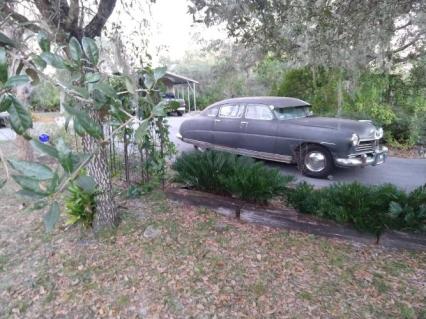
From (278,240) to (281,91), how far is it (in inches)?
343

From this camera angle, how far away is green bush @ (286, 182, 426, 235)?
10.6ft

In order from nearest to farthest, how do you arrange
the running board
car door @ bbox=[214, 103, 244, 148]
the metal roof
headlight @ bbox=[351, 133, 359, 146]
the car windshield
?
headlight @ bbox=[351, 133, 359, 146]
the running board
the car windshield
car door @ bbox=[214, 103, 244, 148]
the metal roof

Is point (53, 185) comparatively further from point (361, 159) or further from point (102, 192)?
point (361, 159)

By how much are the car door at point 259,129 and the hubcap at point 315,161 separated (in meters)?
0.75

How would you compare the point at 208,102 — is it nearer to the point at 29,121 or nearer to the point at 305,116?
the point at 305,116

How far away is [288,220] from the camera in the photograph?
371cm

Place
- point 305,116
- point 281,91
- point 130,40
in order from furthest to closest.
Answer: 1. point 281,91
2. point 305,116
3. point 130,40

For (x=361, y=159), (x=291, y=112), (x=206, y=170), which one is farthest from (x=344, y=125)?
(x=206, y=170)

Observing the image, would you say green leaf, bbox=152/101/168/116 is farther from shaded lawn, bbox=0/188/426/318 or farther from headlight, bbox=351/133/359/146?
headlight, bbox=351/133/359/146

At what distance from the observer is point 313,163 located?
6.06m

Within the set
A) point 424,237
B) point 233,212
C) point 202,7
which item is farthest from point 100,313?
point 424,237

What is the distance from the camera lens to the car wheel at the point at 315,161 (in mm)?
5906

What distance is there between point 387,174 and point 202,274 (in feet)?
16.8

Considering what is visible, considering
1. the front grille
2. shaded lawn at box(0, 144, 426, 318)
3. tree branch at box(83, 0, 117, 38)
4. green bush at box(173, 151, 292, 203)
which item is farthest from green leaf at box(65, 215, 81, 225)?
the front grille
